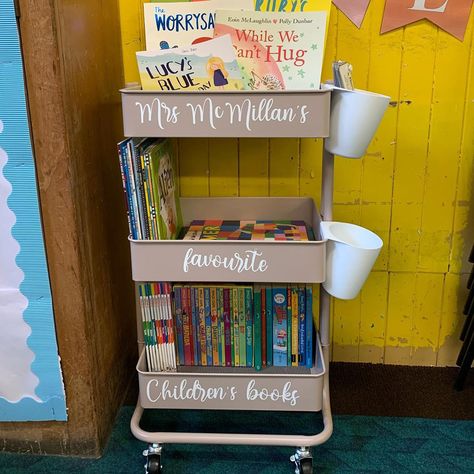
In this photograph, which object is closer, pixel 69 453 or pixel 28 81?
pixel 28 81

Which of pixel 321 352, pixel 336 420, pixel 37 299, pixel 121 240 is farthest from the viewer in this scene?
pixel 121 240

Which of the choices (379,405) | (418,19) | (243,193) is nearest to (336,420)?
(379,405)

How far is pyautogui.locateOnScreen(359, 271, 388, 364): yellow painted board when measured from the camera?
1.83 m

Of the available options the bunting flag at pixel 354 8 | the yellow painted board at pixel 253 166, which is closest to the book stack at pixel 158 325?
the yellow painted board at pixel 253 166

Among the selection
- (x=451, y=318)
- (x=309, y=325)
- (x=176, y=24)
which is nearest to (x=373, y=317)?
(x=451, y=318)

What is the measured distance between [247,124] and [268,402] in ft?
2.26

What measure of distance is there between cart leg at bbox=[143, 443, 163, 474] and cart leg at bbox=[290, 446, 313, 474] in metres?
0.34

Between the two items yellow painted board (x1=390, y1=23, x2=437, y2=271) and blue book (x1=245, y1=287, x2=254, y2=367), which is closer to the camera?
blue book (x1=245, y1=287, x2=254, y2=367)

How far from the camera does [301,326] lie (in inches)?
59.6

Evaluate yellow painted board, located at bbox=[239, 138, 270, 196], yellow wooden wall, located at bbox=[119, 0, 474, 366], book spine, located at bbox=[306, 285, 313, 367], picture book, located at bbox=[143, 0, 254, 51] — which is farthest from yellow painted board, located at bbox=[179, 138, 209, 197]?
book spine, located at bbox=[306, 285, 313, 367]

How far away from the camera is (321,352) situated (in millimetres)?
1510

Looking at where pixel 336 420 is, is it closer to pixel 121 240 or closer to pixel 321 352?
pixel 321 352

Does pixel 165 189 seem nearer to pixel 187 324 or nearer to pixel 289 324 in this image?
pixel 187 324

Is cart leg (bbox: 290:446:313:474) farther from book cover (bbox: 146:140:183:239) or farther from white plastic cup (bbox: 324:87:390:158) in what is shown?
white plastic cup (bbox: 324:87:390:158)
